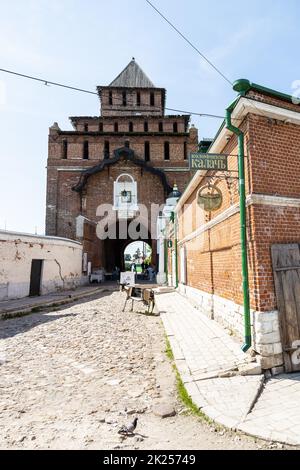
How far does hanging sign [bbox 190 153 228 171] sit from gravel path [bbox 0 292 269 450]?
3.89 metres

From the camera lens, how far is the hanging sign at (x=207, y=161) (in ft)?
18.1

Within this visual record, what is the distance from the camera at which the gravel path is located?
283 cm

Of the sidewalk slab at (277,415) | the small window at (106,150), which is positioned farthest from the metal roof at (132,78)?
the sidewalk slab at (277,415)

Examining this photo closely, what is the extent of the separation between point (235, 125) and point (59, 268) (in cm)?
1446

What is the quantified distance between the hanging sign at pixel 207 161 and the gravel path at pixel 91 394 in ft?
12.8

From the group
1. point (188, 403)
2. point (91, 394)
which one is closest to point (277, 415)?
point (188, 403)

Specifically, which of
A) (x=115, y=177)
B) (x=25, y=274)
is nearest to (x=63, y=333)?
(x=25, y=274)

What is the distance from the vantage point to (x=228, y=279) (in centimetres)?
636

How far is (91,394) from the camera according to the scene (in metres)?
3.87

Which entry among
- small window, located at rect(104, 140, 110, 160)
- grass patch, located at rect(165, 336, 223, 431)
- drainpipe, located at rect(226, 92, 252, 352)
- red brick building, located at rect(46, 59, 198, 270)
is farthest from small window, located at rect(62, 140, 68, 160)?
grass patch, located at rect(165, 336, 223, 431)

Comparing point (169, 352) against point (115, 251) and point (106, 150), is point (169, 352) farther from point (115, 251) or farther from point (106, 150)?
point (115, 251)

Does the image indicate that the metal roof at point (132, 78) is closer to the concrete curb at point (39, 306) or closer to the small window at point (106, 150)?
the small window at point (106, 150)

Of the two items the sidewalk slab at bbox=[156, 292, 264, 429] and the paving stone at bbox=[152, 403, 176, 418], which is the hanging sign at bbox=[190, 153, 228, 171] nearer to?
the sidewalk slab at bbox=[156, 292, 264, 429]

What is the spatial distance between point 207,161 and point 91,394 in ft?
15.1
